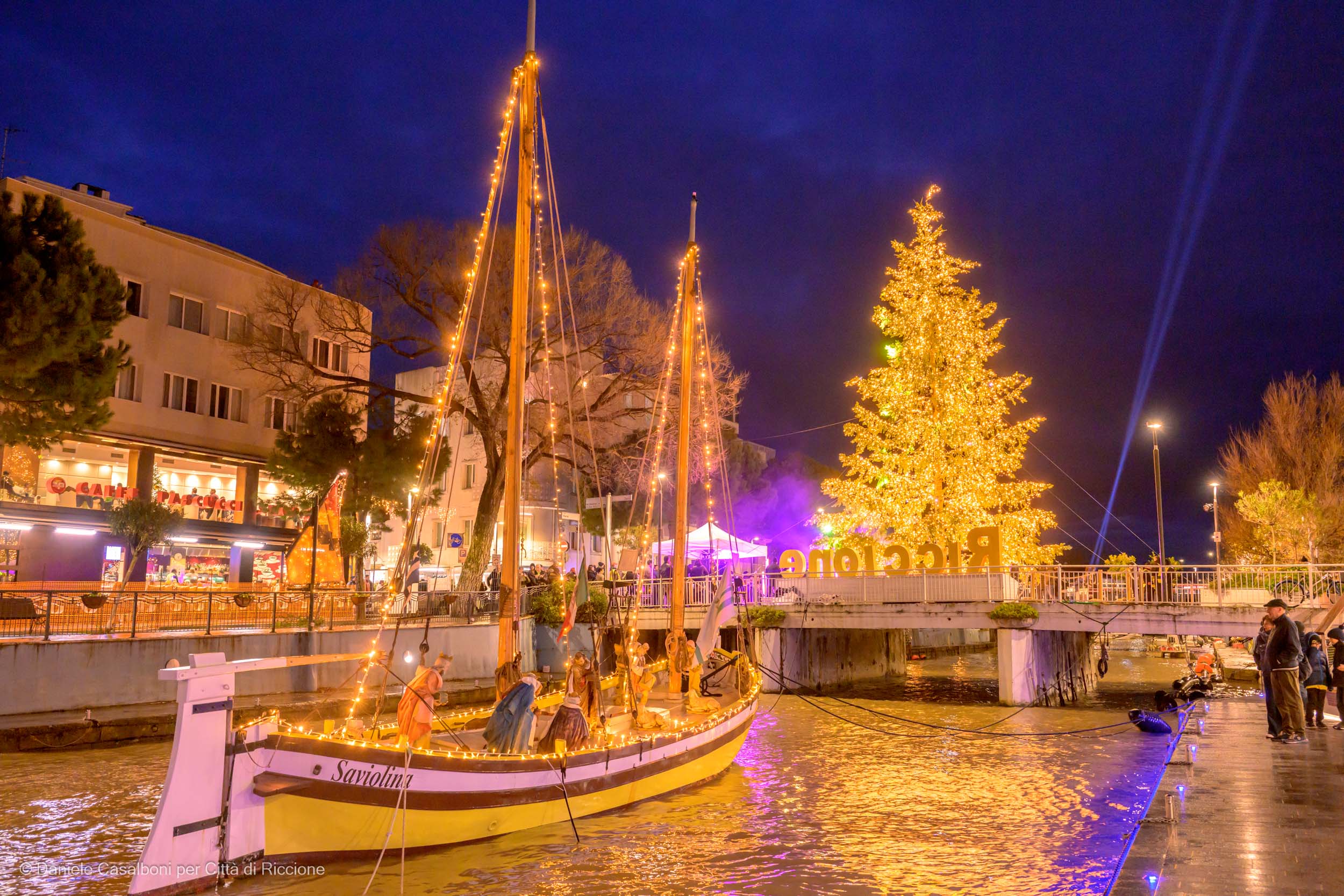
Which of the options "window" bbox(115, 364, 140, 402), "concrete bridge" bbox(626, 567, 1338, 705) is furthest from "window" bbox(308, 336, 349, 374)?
"concrete bridge" bbox(626, 567, 1338, 705)

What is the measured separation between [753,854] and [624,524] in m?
46.2

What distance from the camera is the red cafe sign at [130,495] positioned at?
32.8 meters

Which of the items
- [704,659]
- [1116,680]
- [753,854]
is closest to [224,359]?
[704,659]

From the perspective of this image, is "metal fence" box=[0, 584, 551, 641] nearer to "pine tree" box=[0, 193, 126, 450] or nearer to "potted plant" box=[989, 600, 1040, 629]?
"pine tree" box=[0, 193, 126, 450]

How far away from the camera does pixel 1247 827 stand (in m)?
9.17

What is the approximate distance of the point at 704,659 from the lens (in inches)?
835

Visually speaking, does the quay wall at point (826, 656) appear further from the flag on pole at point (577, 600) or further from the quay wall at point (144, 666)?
the flag on pole at point (577, 600)

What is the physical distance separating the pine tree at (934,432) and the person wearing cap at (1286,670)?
2057 cm

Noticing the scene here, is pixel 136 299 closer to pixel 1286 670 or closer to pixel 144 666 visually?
pixel 144 666

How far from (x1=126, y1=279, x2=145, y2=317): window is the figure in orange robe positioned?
1120 inches

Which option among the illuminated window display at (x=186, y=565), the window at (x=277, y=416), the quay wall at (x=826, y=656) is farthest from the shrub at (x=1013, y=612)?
the window at (x=277, y=416)

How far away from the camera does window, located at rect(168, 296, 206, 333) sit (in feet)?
121

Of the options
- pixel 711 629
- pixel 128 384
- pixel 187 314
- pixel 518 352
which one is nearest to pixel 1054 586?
pixel 711 629

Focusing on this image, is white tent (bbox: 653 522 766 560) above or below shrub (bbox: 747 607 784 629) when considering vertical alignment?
above
